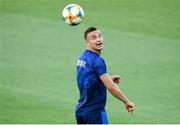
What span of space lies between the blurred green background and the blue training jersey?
2370 millimetres

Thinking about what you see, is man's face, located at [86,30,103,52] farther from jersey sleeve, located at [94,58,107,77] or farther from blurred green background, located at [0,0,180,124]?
blurred green background, located at [0,0,180,124]

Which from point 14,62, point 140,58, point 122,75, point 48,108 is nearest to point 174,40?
point 140,58

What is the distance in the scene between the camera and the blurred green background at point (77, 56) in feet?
42.0

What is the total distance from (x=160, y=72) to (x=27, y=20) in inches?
244

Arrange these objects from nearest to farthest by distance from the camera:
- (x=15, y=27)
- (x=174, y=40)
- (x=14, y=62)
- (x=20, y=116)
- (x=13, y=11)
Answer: (x=20, y=116) < (x=14, y=62) < (x=174, y=40) < (x=15, y=27) < (x=13, y=11)

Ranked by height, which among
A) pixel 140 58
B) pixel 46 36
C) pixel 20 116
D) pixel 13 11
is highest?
→ pixel 13 11

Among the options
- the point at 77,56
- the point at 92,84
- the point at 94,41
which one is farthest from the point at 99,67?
the point at 77,56

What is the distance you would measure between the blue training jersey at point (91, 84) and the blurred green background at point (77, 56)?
2.37 metres

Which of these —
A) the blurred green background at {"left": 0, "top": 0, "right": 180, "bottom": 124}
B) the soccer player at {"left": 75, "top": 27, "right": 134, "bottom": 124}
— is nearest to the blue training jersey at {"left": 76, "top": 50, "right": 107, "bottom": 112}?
the soccer player at {"left": 75, "top": 27, "right": 134, "bottom": 124}

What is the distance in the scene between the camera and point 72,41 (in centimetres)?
1752

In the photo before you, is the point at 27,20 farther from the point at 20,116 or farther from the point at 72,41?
the point at 20,116

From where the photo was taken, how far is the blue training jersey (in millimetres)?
9805

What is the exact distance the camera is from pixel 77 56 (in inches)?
640

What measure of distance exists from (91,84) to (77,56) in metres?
6.47
